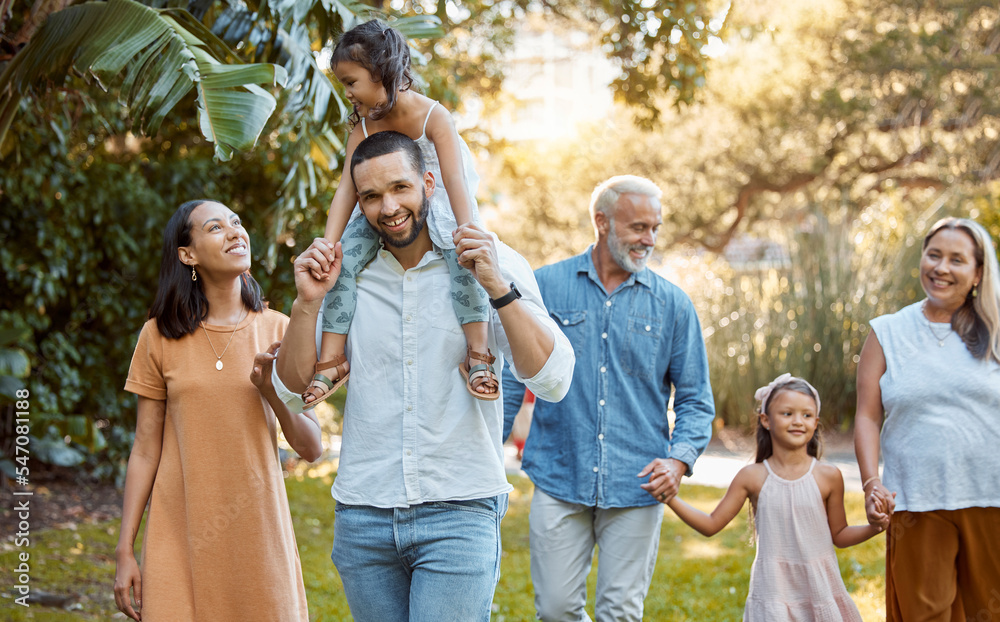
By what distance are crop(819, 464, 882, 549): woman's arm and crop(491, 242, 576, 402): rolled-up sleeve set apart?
6.02ft

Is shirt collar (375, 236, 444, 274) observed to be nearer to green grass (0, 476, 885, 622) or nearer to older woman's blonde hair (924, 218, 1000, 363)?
older woman's blonde hair (924, 218, 1000, 363)

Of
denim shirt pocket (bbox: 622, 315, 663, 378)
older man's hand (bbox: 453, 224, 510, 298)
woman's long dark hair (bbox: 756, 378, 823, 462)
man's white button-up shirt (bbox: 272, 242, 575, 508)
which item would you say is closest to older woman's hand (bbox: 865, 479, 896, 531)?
woman's long dark hair (bbox: 756, 378, 823, 462)

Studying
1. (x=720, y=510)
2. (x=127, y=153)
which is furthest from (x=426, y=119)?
(x=127, y=153)

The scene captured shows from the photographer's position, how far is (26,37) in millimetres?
5750

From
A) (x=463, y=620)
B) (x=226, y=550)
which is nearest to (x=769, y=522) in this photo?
(x=463, y=620)

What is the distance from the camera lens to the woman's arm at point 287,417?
314 cm

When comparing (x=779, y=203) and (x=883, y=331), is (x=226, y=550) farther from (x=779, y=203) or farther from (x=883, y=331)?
(x=779, y=203)

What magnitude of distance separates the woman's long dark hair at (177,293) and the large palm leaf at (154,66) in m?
0.32

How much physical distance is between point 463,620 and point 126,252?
25.3ft

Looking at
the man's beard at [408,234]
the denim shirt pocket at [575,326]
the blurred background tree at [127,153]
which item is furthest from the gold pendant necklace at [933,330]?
the blurred background tree at [127,153]

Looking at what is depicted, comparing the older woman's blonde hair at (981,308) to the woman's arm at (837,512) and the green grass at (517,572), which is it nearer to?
the woman's arm at (837,512)

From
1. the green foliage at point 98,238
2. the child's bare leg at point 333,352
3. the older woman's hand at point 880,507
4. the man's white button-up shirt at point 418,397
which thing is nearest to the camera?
the man's white button-up shirt at point 418,397

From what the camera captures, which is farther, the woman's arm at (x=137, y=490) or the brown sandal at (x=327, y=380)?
the woman's arm at (x=137, y=490)

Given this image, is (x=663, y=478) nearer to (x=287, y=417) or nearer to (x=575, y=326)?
(x=575, y=326)
